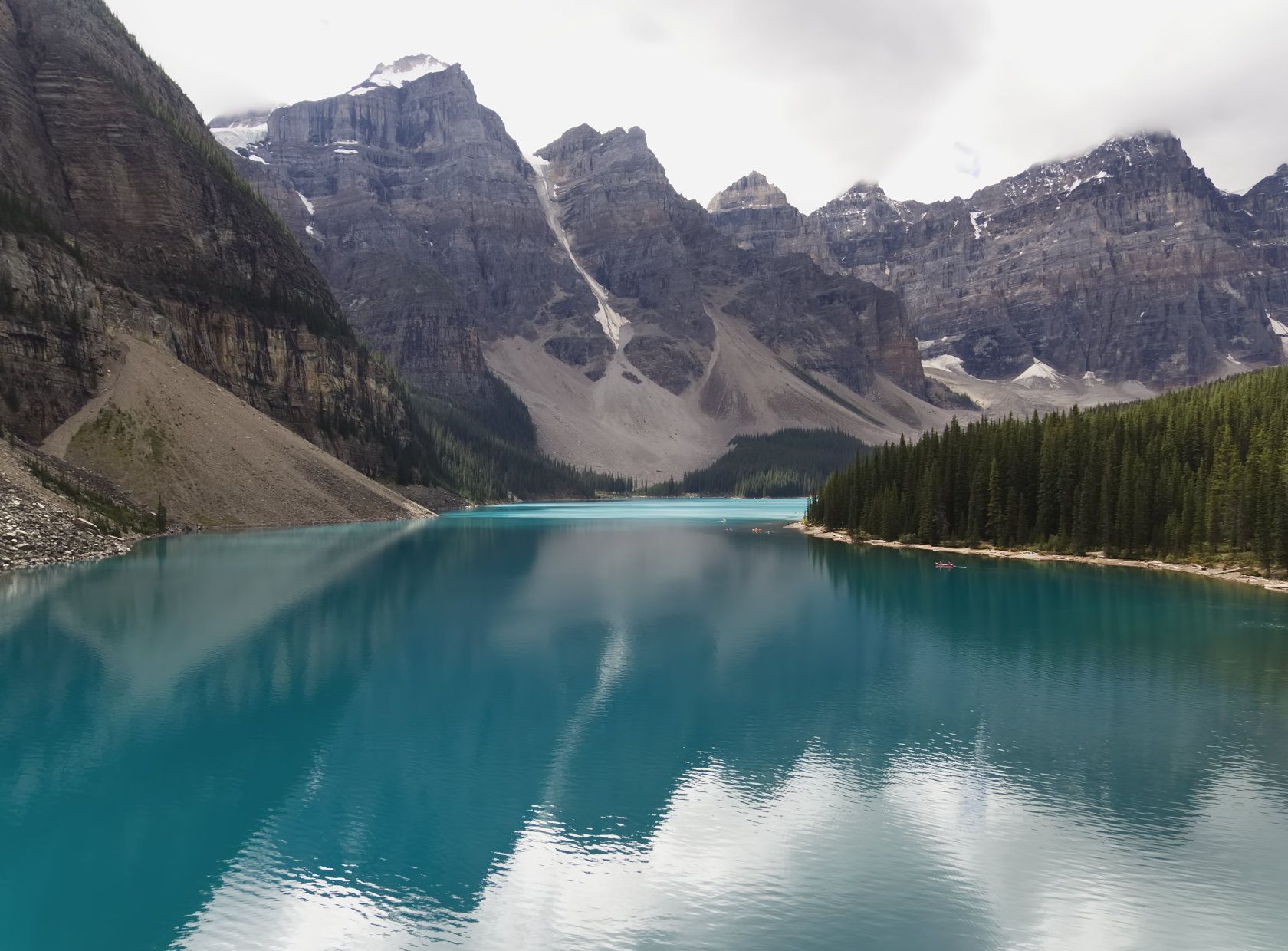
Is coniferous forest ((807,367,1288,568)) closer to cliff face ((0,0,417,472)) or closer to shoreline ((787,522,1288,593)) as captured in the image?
shoreline ((787,522,1288,593))

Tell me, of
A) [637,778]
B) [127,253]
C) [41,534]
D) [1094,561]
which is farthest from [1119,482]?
[127,253]

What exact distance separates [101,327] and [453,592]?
77230 millimetres

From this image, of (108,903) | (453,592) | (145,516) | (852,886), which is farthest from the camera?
(145,516)

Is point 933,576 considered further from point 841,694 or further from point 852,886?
point 852,886

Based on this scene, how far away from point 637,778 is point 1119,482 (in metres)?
68.4

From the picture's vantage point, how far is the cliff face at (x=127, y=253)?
9494 centimetres

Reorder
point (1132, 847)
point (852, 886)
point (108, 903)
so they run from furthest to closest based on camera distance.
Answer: point (1132, 847), point (852, 886), point (108, 903)

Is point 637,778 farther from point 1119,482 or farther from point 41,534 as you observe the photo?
point 1119,482

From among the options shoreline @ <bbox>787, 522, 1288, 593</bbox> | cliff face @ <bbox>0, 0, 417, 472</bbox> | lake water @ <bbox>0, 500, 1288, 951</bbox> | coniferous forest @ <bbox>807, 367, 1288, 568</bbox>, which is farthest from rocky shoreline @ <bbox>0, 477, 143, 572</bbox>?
coniferous forest @ <bbox>807, 367, 1288, 568</bbox>

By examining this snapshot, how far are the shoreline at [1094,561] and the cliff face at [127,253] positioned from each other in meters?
90.5

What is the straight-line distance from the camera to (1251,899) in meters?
15.4

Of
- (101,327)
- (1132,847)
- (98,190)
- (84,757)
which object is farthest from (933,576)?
(98,190)

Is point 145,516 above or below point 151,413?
below

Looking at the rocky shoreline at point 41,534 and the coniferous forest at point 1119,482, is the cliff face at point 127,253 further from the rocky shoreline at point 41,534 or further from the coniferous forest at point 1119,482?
the coniferous forest at point 1119,482
